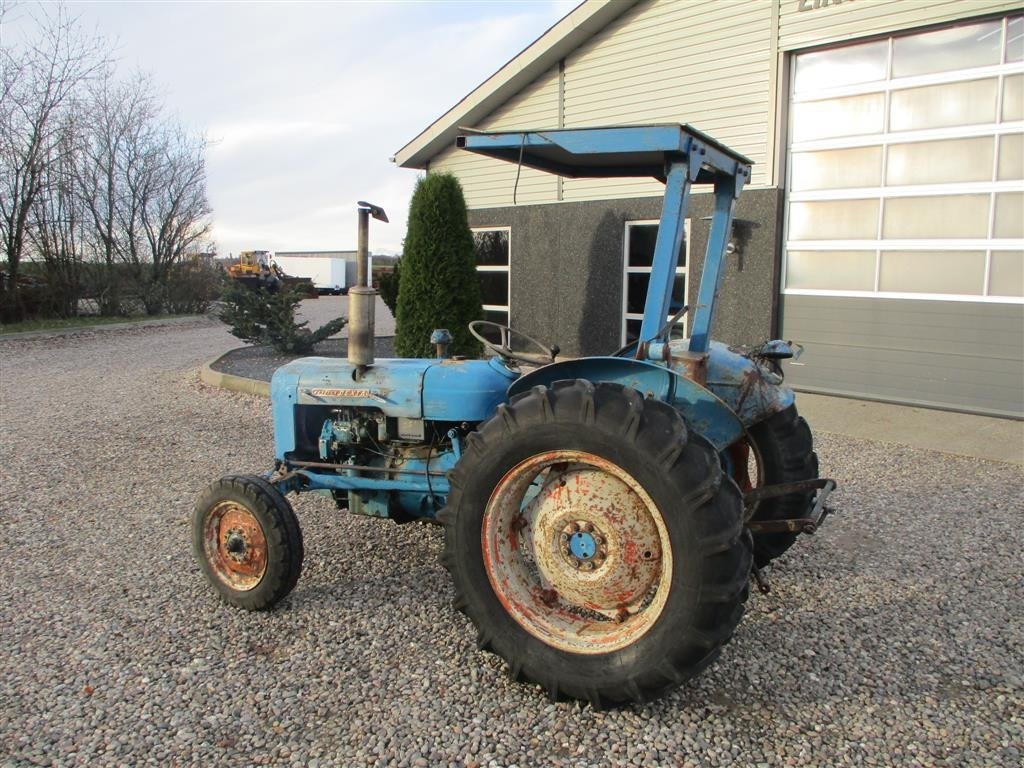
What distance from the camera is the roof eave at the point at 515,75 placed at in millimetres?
10422

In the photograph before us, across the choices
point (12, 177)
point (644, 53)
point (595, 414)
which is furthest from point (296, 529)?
point (12, 177)

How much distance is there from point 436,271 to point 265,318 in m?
Result: 3.10

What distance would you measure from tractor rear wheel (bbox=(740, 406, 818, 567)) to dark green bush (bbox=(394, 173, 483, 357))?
664 cm

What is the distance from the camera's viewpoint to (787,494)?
148 inches

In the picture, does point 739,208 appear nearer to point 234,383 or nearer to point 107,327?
point 234,383

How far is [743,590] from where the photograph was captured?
2.57 m

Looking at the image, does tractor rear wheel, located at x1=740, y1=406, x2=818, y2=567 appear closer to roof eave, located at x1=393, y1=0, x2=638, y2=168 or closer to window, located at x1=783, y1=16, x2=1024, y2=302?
window, located at x1=783, y1=16, x2=1024, y2=302

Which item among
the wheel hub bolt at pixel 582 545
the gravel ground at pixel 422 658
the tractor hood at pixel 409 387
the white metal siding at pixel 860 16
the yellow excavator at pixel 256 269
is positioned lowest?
the gravel ground at pixel 422 658

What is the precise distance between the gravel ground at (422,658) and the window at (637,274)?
215 inches

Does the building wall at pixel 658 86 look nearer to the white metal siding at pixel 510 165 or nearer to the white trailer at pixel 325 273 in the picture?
the white metal siding at pixel 510 165

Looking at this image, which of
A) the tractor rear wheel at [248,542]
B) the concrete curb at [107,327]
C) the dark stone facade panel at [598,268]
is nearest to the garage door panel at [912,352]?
the dark stone facade panel at [598,268]

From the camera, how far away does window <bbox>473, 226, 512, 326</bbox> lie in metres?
12.4

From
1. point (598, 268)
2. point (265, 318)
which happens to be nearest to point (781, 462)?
point (598, 268)

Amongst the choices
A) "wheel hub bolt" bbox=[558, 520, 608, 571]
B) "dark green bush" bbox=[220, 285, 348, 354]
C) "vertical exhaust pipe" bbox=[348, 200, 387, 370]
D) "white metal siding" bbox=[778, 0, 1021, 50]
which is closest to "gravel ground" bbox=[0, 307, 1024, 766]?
"wheel hub bolt" bbox=[558, 520, 608, 571]
